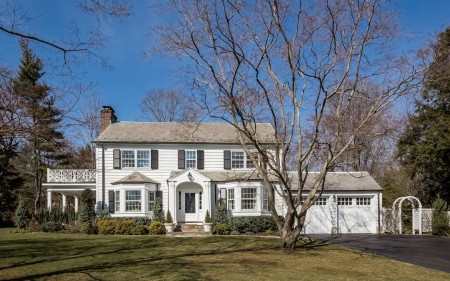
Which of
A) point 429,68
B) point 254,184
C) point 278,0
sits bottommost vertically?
point 254,184

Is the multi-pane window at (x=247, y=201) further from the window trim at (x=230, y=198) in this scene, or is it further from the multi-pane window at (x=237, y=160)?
the multi-pane window at (x=237, y=160)

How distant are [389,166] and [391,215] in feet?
43.5

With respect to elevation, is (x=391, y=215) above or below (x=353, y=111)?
below

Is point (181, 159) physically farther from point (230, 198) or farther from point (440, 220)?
point (440, 220)

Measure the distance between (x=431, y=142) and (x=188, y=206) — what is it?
15.7 meters

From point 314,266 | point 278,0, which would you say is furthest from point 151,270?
point 278,0

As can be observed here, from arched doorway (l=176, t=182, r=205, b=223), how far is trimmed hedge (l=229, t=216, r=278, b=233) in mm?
3202

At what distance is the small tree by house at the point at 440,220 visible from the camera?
24094 mm

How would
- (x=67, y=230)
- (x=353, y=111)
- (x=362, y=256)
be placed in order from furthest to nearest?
(x=353, y=111) < (x=67, y=230) < (x=362, y=256)

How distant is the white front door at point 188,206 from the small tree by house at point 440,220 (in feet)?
46.2

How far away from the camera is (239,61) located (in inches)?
602

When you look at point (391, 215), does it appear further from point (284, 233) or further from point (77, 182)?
point (77, 182)

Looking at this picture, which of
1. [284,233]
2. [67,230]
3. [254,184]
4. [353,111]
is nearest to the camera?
[284,233]

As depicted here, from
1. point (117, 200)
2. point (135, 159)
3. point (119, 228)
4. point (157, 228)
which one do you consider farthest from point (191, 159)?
point (119, 228)
